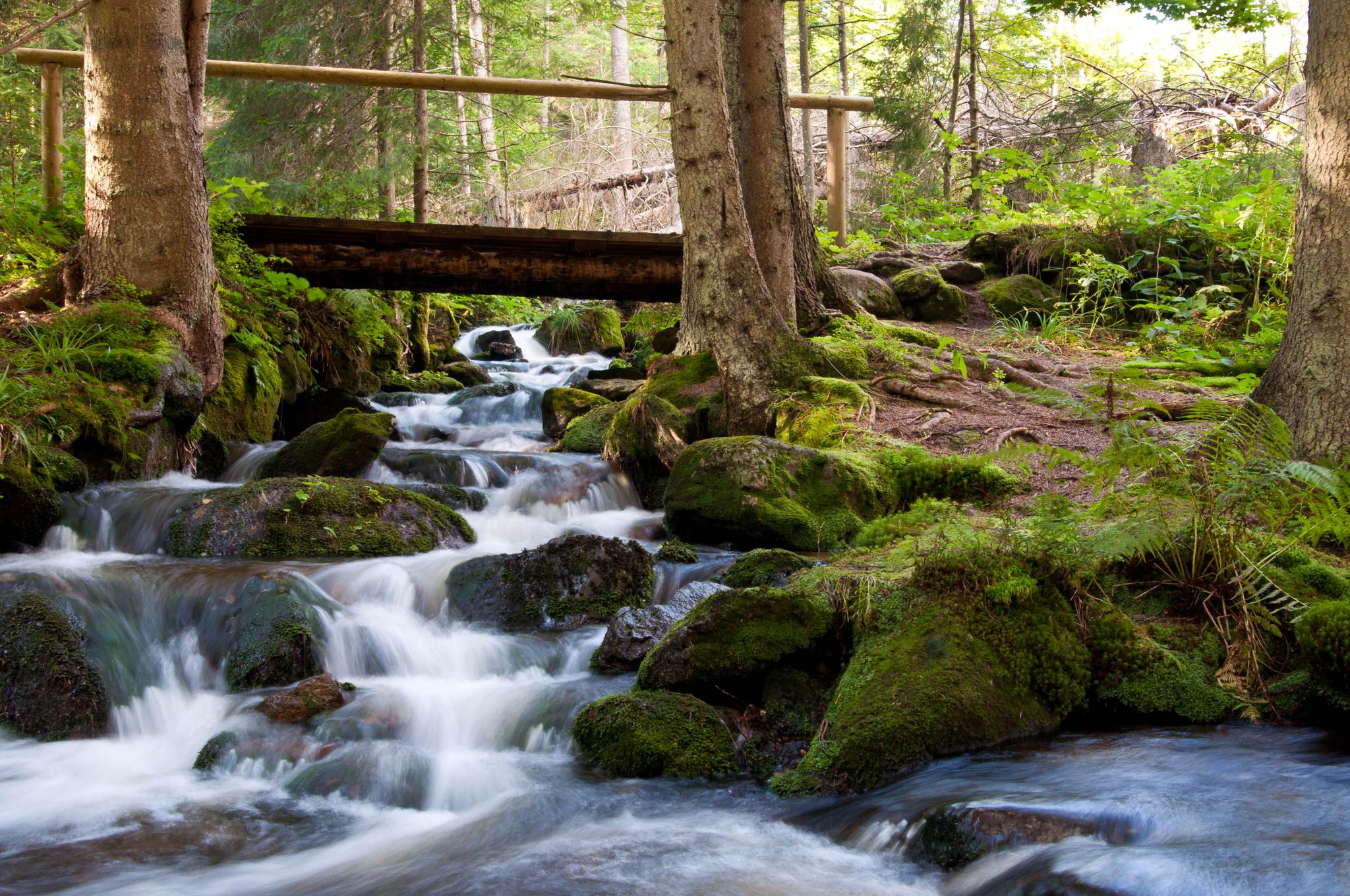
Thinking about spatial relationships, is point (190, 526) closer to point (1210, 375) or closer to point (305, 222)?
point (305, 222)

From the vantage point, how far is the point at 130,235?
307 inches

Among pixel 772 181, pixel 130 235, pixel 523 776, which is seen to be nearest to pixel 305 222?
pixel 130 235

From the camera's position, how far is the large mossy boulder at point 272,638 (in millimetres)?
4906

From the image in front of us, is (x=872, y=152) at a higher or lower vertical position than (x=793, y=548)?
higher

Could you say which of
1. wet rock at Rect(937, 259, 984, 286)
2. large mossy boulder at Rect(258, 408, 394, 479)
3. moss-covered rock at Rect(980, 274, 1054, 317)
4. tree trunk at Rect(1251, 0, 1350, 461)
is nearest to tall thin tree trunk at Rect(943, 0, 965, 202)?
wet rock at Rect(937, 259, 984, 286)

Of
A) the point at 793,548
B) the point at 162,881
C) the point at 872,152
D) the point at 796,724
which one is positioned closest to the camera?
the point at 162,881

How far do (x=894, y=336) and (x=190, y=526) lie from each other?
6.45 m

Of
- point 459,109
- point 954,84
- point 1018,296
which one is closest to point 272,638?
point 1018,296

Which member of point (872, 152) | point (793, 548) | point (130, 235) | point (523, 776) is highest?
point (872, 152)

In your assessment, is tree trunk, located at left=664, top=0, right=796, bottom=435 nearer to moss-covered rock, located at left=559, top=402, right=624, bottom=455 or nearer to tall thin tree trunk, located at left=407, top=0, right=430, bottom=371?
moss-covered rock, located at left=559, top=402, right=624, bottom=455

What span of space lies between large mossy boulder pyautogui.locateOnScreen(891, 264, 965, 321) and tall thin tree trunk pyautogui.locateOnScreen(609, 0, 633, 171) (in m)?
8.71

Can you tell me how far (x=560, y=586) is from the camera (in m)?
5.81

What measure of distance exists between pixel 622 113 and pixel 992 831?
23.3 m

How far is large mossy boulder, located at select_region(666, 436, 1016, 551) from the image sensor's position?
21.0 ft
